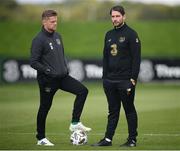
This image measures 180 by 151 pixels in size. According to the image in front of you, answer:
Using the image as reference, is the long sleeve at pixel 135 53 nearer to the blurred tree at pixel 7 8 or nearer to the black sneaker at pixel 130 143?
the black sneaker at pixel 130 143

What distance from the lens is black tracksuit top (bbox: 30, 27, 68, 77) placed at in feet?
43.5

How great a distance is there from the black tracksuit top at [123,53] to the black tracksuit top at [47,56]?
0.85 metres

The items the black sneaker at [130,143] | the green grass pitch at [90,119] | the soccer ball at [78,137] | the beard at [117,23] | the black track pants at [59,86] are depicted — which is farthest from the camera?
the green grass pitch at [90,119]

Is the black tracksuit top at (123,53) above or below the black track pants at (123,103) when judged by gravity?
above

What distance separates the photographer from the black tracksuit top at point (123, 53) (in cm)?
1303

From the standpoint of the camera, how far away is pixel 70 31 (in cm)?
5097

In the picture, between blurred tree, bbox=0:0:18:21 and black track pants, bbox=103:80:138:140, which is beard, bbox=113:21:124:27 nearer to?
black track pants, bbox=103:80:138:140

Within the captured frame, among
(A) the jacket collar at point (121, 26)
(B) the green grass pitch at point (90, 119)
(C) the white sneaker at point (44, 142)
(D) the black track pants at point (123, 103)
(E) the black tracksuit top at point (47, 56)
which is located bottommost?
(B) the green grass pitch at point (90, 119)

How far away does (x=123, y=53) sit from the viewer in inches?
517

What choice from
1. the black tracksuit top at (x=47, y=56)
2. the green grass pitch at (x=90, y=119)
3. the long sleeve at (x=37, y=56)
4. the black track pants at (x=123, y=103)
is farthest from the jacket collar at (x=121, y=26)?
the green grass pitch at (x=90, y=119)

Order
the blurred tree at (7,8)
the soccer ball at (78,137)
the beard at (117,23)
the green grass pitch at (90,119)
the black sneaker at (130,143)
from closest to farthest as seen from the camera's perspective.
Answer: the beard at (117,23), the black sneaker at (130,143), the soccer ball at (78,137), the green grass pitch at (90,119), the blurred tree at (7,8)

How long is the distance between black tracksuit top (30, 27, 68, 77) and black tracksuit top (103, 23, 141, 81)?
85 centimetres

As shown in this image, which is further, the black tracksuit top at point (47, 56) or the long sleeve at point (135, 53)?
the black tracksuit top at point (47, 56)

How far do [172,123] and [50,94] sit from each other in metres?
5.05
